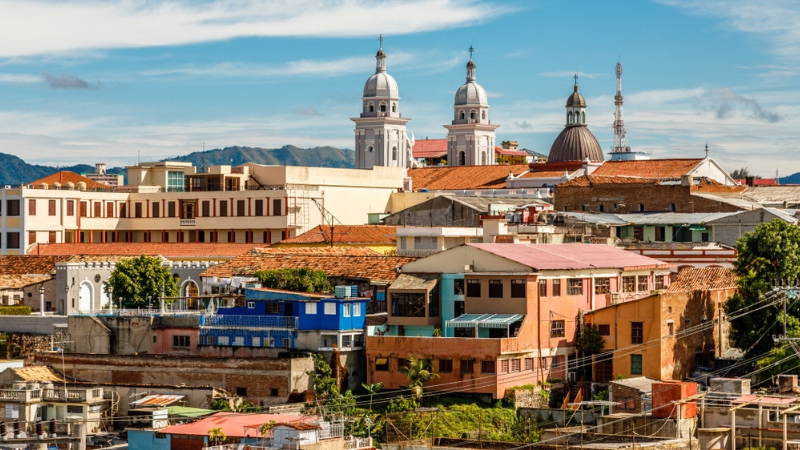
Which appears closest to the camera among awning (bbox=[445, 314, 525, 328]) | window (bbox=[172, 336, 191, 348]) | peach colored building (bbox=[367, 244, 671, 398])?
peach colored building (bbox=[367, 244, 671, 398])

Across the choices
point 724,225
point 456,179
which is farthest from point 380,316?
point 456,179

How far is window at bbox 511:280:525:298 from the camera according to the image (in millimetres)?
50844

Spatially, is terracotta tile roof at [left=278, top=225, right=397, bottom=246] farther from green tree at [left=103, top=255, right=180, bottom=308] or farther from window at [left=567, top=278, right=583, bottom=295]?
window at [left=567, top=278, right=583, bottom=295]

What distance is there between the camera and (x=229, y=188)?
91.8 m

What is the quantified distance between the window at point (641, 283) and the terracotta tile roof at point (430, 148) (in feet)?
367

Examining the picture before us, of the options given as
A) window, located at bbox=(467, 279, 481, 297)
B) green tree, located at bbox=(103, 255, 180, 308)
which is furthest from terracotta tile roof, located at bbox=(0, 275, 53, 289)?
window, located at bbox=(467, 279, 481, 297)

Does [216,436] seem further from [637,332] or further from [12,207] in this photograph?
[12,207]

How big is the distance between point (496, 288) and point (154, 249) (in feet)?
118

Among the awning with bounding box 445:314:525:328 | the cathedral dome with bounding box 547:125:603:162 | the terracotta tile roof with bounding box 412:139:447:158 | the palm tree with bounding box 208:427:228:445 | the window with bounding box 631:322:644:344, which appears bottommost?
the palm tree with bounding box 208:427:228:445

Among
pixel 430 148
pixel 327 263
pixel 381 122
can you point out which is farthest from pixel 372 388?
pixel 430 148

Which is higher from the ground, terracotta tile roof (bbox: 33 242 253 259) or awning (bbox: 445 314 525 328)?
terracotta tile roof (bbox: 33 242 253 259)

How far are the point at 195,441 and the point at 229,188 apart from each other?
5196 cm

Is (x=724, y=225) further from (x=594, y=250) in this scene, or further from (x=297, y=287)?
(x=297, y=287)

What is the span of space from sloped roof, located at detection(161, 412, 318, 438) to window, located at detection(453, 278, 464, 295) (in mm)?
11039
